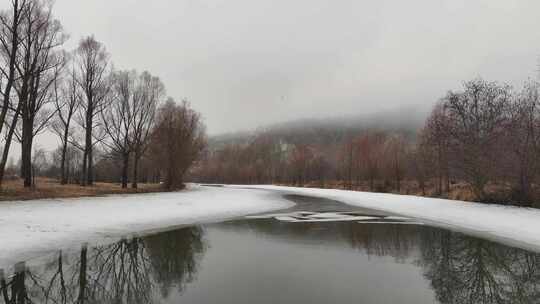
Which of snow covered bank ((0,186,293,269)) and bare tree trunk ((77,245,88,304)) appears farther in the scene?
snow covered bank ((0,186,293,269))

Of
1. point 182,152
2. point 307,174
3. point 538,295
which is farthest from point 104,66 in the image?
point 307,174

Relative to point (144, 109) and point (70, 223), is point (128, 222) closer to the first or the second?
point (70, 223)

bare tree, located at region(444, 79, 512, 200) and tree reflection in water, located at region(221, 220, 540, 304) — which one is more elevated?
bare tree, located at region(444, 79, 512, 200)

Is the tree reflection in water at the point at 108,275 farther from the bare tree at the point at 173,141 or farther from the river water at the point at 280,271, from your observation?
the bare tree at the point at 173,141

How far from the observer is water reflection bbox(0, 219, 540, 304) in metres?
5.96

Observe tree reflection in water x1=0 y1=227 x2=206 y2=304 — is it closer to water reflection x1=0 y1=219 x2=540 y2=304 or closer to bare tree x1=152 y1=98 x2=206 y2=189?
water reflection x1=0 y1=219 x2=540 y2=304

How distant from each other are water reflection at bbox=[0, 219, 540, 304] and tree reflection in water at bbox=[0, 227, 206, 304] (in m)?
0.02

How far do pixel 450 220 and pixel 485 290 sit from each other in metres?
11.6

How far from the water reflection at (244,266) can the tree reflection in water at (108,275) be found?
0.05ft

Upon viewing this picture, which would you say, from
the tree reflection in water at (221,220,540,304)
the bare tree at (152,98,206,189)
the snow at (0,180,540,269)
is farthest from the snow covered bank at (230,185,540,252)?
the bare tree at (152,98,206,189)

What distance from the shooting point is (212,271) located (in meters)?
7.44

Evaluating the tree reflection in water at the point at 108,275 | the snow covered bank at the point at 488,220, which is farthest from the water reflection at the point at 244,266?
the snow covered bank at the point at 488,220

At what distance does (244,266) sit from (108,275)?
9.84 ft

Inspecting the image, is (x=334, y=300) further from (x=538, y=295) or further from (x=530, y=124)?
(x=530, y=124)
